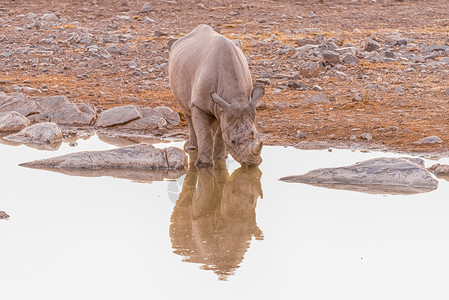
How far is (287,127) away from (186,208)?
4.24 metres

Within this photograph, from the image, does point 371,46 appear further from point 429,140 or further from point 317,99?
point 429,140

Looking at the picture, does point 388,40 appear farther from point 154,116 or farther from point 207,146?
point 207,146

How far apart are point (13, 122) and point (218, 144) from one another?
350cm

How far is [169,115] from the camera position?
13320 mm

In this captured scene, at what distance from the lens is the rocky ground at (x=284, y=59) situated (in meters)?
13.1

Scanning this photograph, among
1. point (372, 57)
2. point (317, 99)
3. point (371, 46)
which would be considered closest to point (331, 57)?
point (372, 57)

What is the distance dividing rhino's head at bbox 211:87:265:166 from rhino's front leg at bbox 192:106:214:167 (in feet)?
1.55

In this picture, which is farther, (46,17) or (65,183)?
(46,17)

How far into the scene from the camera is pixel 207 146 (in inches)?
412

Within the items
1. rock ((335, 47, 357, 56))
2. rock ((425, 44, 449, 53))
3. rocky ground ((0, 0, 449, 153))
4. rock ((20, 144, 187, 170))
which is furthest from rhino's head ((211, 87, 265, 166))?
rock ((425, 44, 449, 53))

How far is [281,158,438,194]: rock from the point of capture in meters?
9.38

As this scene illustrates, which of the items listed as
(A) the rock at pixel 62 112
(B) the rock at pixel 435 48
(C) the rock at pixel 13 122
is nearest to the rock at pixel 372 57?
(B) the rock at pixel 435 48

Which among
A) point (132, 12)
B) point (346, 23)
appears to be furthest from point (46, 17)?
point (346, 23)

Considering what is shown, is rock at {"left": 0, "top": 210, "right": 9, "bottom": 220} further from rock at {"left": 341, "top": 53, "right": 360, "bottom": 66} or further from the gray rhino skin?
rock at {"left": 341, "top": 53, "right": 360, "bottom": 66}
